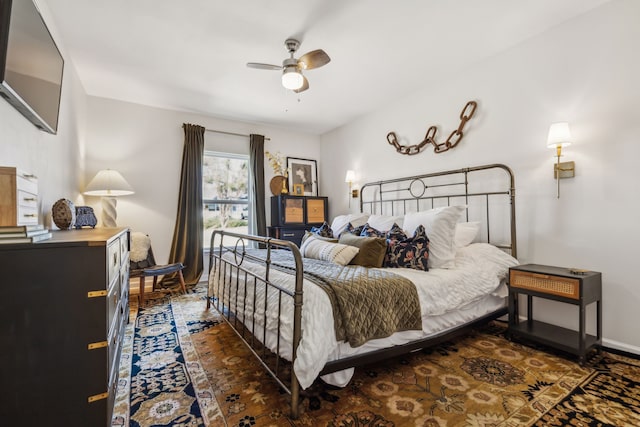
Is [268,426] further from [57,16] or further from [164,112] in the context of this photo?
[164,112]

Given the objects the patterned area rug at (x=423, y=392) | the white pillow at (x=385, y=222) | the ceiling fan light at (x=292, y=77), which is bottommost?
the patterned area rug at (x=423, y=392)

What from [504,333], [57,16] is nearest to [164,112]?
[57,16]

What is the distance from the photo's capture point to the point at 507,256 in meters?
2.61

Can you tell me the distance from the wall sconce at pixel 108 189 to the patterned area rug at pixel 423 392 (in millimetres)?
2080

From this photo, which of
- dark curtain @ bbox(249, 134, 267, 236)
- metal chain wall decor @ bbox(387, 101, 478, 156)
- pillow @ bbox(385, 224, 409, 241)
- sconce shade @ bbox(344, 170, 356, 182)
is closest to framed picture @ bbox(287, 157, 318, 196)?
dark curtain @ bbox(249, 134, 267, 236)

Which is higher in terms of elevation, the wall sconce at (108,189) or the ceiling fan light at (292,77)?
the ceiling fan light at (292,77)

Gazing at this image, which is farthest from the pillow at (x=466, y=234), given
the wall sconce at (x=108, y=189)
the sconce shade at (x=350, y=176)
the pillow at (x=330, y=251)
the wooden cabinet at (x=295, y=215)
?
the wall sconce at (x=108, y=189)

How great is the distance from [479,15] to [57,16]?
334 cm

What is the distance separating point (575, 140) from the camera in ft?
7.79

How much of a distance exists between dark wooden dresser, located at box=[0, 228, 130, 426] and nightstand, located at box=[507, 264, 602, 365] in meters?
2.69

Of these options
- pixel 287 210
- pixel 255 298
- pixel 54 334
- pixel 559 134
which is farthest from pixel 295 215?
pixel 54 334

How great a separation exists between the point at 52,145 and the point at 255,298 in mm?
2102

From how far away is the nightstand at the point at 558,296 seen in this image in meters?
2.00

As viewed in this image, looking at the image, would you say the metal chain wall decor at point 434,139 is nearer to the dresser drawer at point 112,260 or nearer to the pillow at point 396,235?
the pillow at point 396,235
